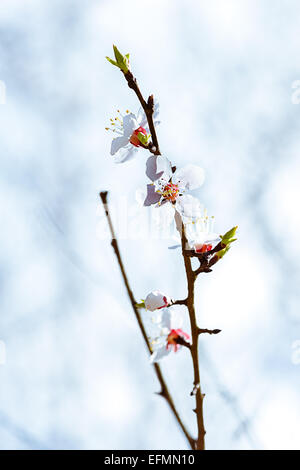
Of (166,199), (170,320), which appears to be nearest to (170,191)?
(166,199)

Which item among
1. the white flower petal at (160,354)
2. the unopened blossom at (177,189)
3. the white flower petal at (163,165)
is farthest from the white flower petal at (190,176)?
the white flower petal at (160,354)

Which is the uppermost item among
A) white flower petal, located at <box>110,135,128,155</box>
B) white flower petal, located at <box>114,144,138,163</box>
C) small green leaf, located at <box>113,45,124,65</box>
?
small green leaf, located at <box>113,45,124,65</box>

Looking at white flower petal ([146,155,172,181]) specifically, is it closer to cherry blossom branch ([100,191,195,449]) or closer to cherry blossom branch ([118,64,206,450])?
cherry blossom branch ([118,64,206,450])

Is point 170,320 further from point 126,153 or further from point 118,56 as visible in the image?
point 118,56

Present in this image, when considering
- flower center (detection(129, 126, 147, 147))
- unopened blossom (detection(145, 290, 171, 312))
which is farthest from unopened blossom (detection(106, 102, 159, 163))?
unopened blossom (detection(145, 290, 171, 312))

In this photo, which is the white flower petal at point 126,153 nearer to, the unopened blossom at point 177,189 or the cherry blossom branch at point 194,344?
the unopened blossom at point 177,189
